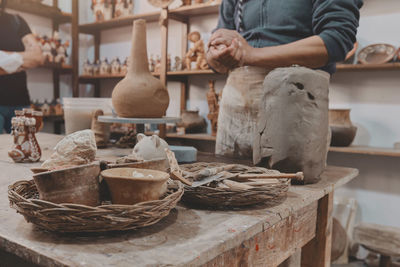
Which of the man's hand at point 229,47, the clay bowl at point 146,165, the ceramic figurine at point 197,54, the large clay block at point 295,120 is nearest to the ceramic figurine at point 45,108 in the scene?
the ceramic figurine at point 197,54

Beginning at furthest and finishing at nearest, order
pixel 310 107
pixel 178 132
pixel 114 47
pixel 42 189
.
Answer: pixel 114 47, pixel 178 132, pixel 310 107, pixel 42 189

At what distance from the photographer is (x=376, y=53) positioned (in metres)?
2.76

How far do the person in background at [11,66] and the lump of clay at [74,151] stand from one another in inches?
108

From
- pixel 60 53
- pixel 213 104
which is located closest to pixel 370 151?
pixel 213 104

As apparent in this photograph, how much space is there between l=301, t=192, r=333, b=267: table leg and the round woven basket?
28.6 inches

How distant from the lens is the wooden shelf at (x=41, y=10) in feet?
13.2

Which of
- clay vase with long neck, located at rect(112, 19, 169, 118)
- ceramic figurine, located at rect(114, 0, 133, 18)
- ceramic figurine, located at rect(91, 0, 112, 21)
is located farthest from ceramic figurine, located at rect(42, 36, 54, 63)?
clay vase with long neck, located at rect(112, 19, 169, 118)

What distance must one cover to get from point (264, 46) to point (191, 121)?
83.0 inches

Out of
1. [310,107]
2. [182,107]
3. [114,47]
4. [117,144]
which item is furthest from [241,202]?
[114,47]

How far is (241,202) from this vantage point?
2.79 feet

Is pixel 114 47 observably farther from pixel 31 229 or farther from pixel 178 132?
pixel 31 229

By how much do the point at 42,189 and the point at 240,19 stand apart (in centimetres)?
113

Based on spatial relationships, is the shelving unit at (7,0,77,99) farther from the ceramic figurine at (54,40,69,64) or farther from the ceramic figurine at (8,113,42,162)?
the ceramic figurine at (8,113,42,162)

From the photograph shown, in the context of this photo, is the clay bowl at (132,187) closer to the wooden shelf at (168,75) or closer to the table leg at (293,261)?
the table leg at (293,261)
